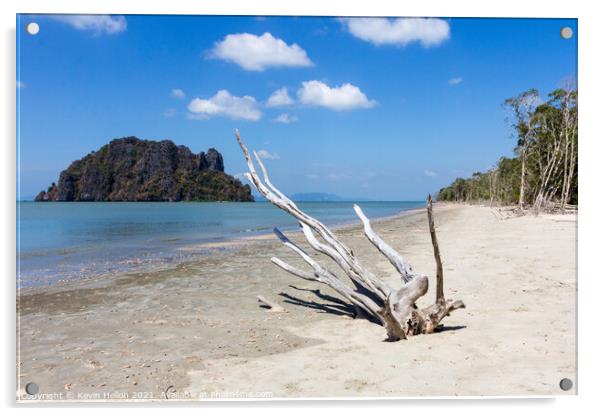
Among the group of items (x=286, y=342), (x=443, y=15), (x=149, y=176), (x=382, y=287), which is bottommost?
(x=286, y=342)

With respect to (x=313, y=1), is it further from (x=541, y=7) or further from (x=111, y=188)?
(x=111, y=188)

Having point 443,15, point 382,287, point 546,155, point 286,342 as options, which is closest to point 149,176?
point 546,155

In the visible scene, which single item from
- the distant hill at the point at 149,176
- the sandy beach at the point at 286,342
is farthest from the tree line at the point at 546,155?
the distant hill at the point at 149,176

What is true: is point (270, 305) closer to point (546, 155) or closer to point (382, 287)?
point (382, 287)

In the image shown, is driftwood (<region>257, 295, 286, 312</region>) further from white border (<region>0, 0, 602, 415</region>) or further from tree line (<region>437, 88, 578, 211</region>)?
tree line (<region>437, 88, 578, 211</region>)

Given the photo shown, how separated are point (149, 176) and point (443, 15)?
4444cm

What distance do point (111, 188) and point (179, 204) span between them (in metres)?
34.5

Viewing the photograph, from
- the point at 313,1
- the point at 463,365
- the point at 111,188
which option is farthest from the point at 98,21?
the point at 111,188

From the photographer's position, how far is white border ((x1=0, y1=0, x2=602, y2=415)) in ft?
15.0

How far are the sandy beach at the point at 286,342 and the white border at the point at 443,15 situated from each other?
243 millimetres

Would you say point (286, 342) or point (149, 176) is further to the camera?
point (149, 176)

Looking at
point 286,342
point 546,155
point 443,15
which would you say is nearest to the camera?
point 443,15

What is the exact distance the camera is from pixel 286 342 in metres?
5.81

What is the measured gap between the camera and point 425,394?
4.06 meters
